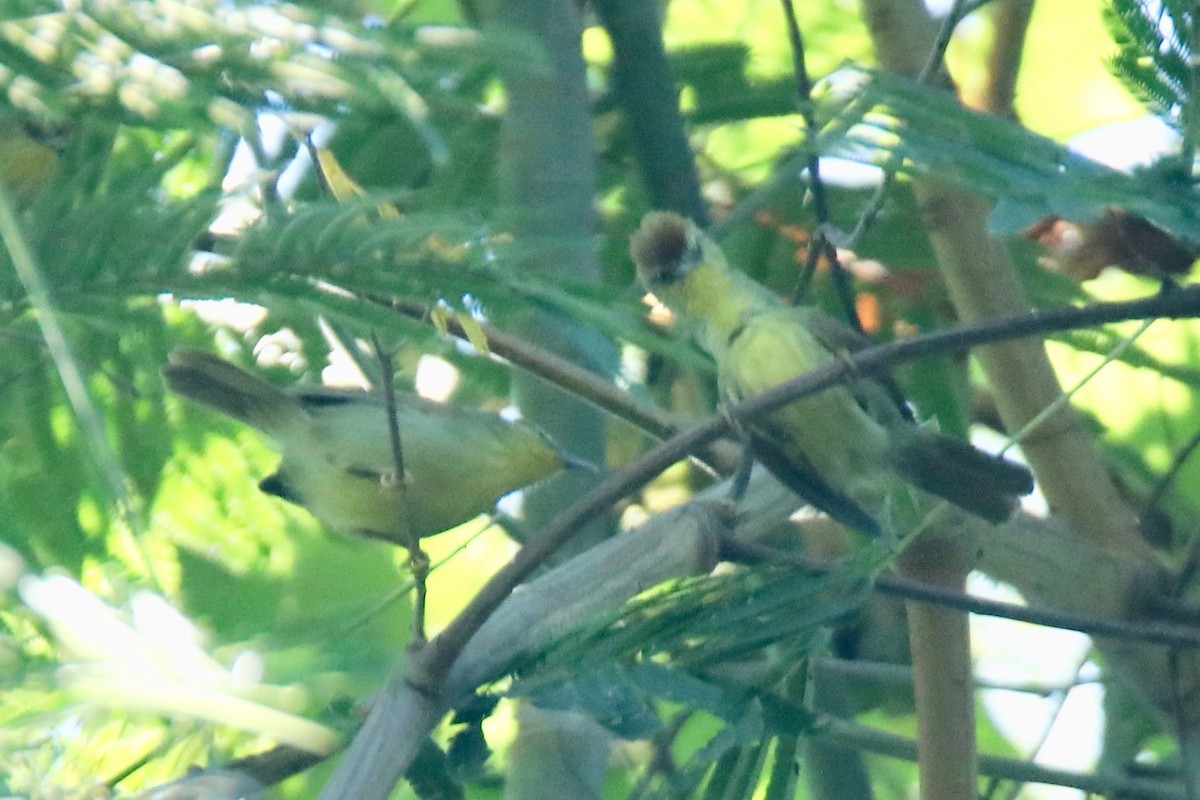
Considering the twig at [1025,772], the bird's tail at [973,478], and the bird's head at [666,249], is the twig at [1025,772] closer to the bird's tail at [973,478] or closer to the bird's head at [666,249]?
the bird's tail at [973,478]

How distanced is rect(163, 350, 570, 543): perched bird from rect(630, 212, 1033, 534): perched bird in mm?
386

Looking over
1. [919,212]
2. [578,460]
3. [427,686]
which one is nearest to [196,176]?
[578,460]

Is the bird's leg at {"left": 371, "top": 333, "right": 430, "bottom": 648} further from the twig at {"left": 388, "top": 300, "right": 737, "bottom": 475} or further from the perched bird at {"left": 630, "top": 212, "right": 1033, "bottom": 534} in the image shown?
the perched bird at {"left": 630, "top": 212, "right": 1033, "bottom": 534}

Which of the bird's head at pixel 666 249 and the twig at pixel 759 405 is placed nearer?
the twig at pixel 759 405

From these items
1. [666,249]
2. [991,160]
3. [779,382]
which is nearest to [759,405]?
[991,160]

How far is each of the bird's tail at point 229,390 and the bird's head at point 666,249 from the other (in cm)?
73

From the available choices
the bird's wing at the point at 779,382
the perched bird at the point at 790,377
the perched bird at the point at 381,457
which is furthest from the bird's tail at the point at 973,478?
the perched bird at the point at 381,457

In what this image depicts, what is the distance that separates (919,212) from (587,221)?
745mm

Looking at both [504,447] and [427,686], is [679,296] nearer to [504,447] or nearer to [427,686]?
[504,447]

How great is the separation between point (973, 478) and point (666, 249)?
712mm

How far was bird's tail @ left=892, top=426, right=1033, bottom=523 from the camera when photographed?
8.52 ft

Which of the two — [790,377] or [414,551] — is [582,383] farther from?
[414,551]

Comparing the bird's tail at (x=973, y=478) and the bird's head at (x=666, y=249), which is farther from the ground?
the bird's head at (x=666, y=249)

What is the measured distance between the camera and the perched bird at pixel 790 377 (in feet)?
9.14
